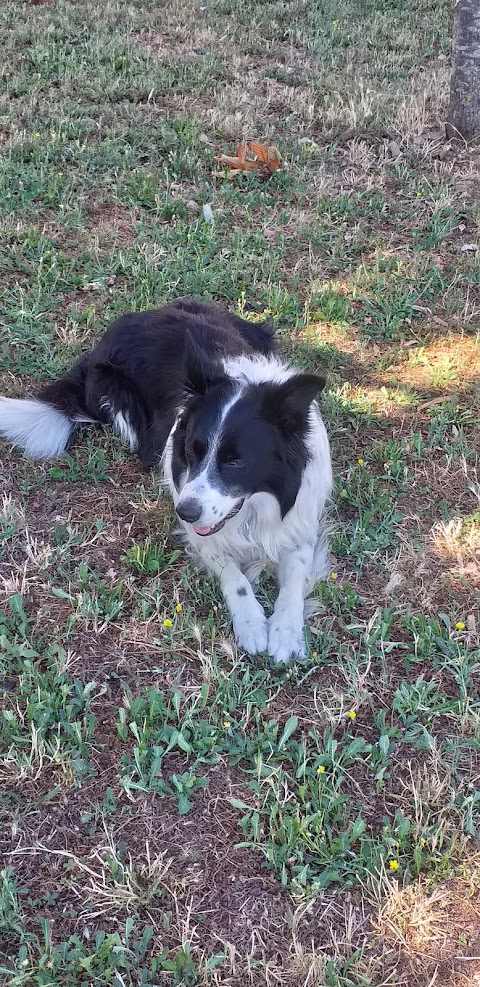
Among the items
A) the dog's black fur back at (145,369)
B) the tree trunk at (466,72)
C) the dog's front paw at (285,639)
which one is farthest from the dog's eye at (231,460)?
the tree trunk at (466,72)

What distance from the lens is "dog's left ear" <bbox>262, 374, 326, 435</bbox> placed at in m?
2.92

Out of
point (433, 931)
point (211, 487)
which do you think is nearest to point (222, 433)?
point (211, 487)

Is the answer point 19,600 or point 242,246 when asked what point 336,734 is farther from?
point 242,246

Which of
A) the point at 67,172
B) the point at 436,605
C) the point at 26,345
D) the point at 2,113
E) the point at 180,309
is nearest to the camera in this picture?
the point at 436,605

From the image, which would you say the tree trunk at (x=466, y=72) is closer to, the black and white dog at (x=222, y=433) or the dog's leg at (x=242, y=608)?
the black and white dog at (x=222, y=433)

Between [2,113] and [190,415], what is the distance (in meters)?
5.18

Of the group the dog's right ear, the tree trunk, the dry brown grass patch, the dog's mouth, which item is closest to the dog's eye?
the dog's mouth

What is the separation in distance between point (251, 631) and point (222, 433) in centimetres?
81

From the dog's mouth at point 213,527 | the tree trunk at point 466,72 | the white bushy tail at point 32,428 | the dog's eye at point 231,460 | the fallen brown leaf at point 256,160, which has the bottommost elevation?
the white bushy tail at point 32,428

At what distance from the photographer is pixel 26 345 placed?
4832 millimetres

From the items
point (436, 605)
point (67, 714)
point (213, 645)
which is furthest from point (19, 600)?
point (436, 605)

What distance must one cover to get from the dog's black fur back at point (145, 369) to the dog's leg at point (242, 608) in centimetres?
81

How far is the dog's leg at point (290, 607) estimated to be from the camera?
123 inches

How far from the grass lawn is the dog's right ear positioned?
0.79 m
